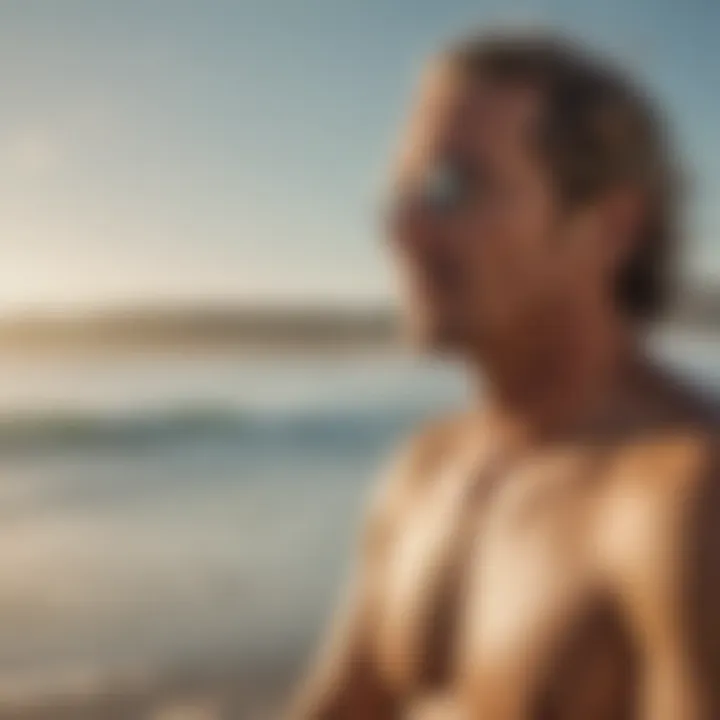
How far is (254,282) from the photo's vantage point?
0.96m

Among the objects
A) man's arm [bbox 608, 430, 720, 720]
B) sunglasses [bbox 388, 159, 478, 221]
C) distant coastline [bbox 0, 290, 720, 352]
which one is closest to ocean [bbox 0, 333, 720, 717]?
distant coastline [bbox 0, 290, 720, 352]

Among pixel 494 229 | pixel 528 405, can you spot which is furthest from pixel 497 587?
pixel 494 229

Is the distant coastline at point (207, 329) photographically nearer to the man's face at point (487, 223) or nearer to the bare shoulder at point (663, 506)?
the man's face at point (487, 223)

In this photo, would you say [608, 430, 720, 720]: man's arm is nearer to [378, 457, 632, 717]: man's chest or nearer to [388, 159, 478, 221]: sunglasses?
[378, 457, 632, 717]: man's chest

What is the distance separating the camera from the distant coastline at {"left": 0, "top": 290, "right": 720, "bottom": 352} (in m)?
0.93

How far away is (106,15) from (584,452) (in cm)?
56

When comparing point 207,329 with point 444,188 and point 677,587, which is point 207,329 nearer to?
point 444,188

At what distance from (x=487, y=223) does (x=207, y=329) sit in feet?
0.86

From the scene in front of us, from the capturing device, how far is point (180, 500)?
3.14 ft

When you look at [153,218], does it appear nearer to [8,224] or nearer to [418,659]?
[8,224]

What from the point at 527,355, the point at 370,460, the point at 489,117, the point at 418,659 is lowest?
the point at 418,659

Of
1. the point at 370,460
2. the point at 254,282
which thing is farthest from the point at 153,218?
Result: the point at 370,460

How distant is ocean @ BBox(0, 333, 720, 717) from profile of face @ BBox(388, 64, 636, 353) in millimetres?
92

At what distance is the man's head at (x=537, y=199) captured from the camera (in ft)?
2.67
